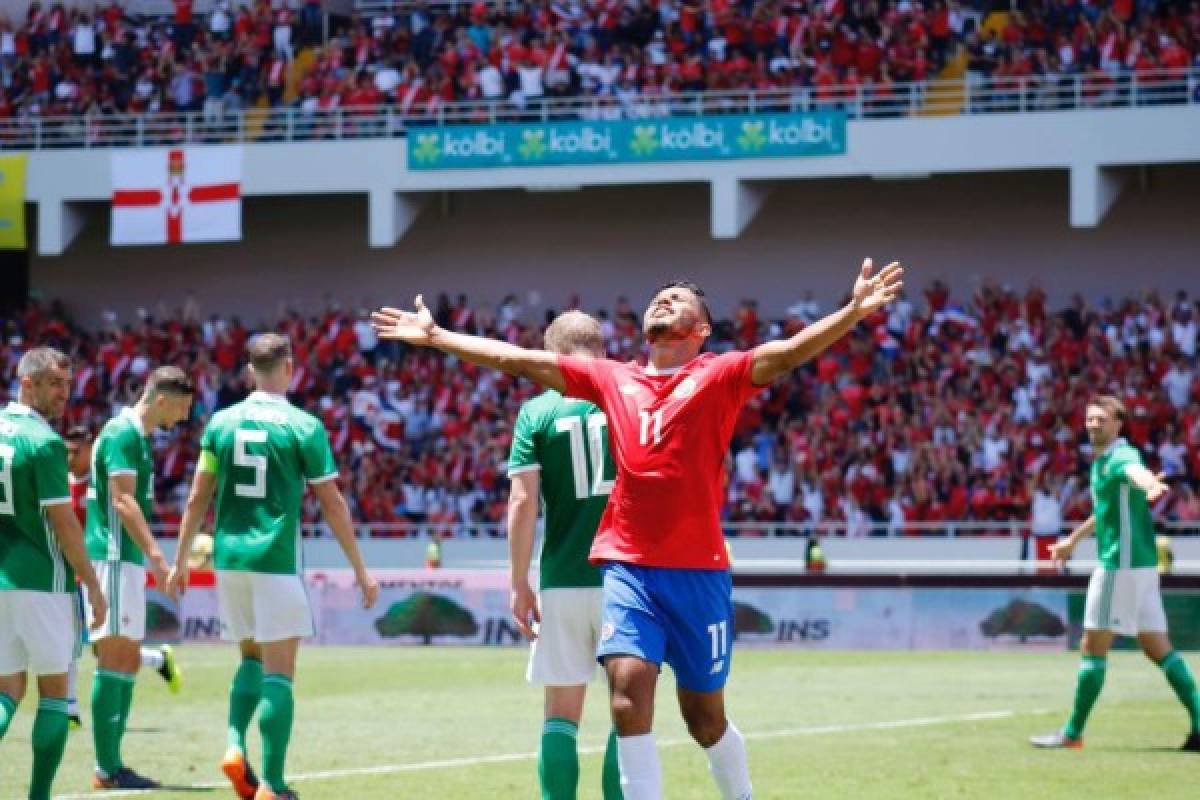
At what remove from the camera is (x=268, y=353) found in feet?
37.3

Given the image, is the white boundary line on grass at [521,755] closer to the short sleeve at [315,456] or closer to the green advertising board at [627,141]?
the short sleeve at [315,456]

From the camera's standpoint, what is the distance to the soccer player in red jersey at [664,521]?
8516mm

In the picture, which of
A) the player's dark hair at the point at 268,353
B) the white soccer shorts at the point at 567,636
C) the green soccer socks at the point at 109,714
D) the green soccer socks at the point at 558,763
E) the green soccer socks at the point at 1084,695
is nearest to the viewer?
the green soccer socks at the point at 558,763

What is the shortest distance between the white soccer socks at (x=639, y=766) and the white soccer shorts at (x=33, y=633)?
10.2 ft

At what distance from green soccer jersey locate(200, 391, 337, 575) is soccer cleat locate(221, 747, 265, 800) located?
96cm

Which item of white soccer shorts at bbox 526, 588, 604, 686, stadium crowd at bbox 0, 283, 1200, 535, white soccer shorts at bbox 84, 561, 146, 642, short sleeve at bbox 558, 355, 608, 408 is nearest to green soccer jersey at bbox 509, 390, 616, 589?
white soccer shorts at bbox 526, 588, 604, 686

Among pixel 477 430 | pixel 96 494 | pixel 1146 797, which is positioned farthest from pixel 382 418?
pixel 1146 797

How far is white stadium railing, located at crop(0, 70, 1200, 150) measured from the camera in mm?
34531

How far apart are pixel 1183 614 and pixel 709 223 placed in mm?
16804

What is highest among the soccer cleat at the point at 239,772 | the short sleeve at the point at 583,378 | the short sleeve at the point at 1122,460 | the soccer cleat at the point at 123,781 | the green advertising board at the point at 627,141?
the green advertising board at the point at 627,141

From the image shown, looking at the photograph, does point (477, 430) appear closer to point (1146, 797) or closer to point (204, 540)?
point (204, 540)

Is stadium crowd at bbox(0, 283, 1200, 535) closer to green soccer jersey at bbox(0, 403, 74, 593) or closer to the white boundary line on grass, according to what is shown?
the white boundary line on grass

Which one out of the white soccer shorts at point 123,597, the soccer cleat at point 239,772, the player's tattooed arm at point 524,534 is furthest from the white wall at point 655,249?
the player's tattooed arm at point 524,534

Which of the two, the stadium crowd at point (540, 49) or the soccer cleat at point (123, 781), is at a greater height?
the stadium crowd at point (540, 49)
